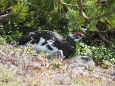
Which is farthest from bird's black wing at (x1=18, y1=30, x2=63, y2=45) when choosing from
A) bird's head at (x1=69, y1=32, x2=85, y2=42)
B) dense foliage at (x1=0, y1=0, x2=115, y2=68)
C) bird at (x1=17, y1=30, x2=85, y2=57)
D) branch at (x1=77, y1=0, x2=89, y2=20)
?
branch at (x1=77, y1=0, x2=89, y2=20)

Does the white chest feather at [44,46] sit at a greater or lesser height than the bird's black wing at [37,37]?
lesser

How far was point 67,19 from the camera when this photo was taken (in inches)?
328

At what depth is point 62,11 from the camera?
8.73m

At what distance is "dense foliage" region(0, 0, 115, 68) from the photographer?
7.71m

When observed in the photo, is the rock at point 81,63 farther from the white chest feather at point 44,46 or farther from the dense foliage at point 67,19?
the dense foliage at point 67,19

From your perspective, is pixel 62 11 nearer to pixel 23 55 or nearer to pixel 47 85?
pixel 23 55

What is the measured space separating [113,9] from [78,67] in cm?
184

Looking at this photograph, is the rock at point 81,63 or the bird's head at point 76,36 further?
the bird's head at point 76,36

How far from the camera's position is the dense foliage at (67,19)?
25.3 feet

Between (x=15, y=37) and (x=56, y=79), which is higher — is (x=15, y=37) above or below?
below

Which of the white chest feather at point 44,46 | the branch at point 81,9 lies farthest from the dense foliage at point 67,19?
the white chest feather at point 44,46

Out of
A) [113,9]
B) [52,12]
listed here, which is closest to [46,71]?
[113,9]

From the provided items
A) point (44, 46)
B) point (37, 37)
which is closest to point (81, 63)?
point (44, 46)

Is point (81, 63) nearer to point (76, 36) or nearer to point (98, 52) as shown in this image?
point (98, 52)
